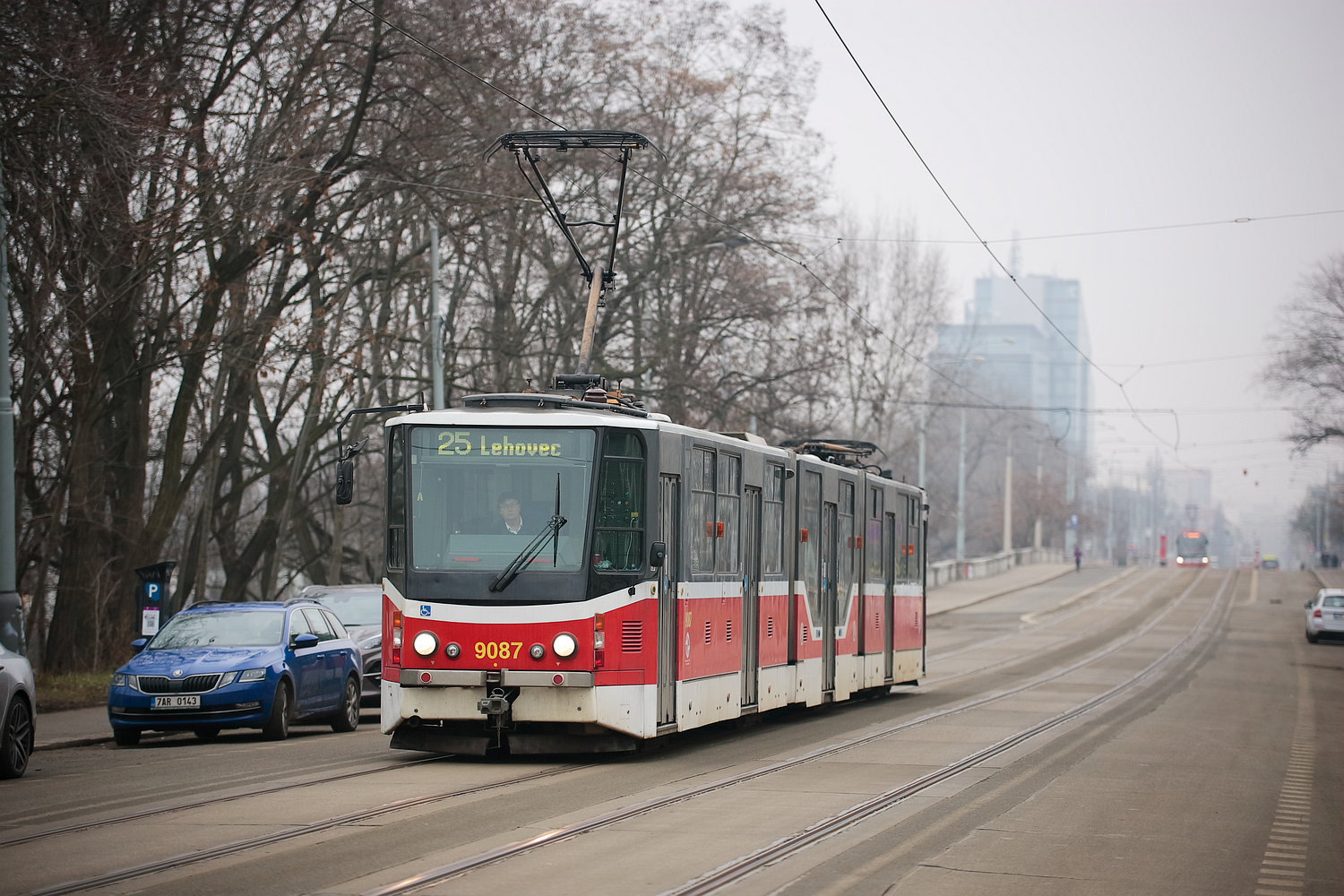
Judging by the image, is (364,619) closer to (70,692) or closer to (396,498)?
(70,692)

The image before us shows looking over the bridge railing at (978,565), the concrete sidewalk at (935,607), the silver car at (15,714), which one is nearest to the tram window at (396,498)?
the silver car at (15,714)

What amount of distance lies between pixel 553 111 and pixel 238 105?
7926 mm

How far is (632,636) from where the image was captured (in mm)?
13688

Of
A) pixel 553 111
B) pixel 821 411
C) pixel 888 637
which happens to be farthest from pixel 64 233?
pixel 821 411

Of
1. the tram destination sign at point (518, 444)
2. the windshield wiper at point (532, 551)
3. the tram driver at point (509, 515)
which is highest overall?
the tram destination sign at point (518, 444)

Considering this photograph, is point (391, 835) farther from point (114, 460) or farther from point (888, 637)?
point (114, 460)

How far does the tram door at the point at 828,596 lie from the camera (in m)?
20.0

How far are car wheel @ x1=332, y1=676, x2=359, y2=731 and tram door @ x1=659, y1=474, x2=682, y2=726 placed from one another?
19.3 feet

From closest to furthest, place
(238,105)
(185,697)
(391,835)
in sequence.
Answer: (391,835) → (185,697) → (238,105)

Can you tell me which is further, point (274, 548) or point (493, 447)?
point (274, 548)

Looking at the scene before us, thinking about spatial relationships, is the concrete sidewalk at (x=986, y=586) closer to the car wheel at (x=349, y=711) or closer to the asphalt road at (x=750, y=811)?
the car wheel at (x=349, y=711)

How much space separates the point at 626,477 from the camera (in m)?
14.0

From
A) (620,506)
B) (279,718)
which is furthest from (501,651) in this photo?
(279,718)

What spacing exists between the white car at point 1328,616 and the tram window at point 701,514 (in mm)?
32667
